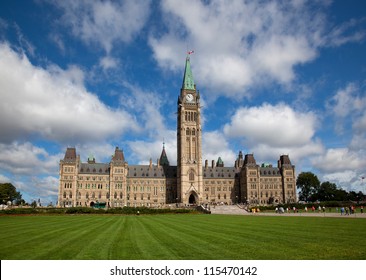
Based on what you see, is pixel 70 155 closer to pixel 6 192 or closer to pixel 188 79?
pixel 6 192

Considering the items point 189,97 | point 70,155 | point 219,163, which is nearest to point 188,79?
point 189,97

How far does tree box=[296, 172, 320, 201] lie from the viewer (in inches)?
5738

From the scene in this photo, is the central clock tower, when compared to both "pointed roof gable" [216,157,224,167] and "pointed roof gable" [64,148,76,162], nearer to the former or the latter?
"pointed roof gable" [216,157,224,167]

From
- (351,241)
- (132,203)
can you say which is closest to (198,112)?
(132,203)

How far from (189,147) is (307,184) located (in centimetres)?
5867

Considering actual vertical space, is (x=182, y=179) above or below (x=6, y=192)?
above

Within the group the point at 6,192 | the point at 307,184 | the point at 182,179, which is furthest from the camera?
the point at 307,184

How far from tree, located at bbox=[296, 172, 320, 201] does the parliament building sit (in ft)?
22.1

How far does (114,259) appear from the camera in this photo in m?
14.2

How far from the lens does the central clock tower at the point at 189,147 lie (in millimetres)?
125006

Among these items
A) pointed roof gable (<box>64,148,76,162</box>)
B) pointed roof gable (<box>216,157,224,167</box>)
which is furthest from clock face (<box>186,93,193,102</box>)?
pointed roof gable (<box>64,148,76,162</box>)

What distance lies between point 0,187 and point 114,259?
11728 cm

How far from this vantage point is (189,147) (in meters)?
128
